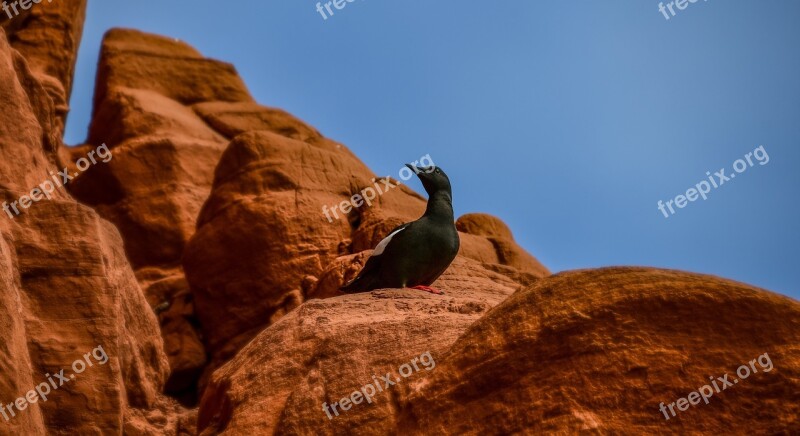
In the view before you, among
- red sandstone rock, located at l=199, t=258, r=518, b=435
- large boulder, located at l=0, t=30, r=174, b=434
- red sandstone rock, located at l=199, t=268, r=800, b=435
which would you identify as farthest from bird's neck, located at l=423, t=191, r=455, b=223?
red sandstone rock, located at l=199, t=268, r=800, b=435

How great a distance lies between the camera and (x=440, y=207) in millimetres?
10477

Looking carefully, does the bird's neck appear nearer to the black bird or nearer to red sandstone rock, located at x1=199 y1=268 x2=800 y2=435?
the black bird

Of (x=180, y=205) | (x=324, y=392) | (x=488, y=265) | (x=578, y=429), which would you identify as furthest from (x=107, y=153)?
(x=578, y=429)

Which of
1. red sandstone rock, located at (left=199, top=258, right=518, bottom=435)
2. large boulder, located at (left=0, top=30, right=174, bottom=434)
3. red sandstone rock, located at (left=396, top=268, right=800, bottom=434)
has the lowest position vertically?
red sandstone rock, located at (left=396, top=268, right=800, bottom=434)

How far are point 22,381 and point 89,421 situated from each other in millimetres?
988

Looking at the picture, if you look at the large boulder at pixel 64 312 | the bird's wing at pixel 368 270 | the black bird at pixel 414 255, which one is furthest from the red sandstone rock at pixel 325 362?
the bird's wing at pixel 368 270

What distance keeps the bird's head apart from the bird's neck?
76 mm

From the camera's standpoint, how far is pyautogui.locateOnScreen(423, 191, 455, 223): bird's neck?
1041cm

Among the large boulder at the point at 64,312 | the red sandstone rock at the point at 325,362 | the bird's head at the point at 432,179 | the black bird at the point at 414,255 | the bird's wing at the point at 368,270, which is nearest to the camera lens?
the red sandstone rock at the point at 325,362

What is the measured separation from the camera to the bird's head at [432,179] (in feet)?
35.1

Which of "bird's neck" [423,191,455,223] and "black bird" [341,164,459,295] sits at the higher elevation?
"bird's neck" [423,191,455,223]

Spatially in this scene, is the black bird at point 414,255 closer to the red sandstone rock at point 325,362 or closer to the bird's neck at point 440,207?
the bird's neck at point 440,207

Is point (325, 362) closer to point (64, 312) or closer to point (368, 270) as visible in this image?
point (64, 312)

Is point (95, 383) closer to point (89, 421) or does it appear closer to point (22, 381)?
point (89, 421)
